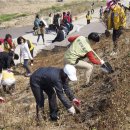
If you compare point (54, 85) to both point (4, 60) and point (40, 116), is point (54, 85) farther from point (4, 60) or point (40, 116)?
point (4, 60)

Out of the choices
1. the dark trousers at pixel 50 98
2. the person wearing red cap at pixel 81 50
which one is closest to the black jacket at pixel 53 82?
the dark trousers at pixel 50 98

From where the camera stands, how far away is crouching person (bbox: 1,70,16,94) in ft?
36.6

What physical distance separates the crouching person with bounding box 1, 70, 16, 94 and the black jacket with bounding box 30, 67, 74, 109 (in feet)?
12.9

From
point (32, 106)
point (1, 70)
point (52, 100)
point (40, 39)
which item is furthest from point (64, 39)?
point (52, 100)

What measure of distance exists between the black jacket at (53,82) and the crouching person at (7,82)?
395 centimetres

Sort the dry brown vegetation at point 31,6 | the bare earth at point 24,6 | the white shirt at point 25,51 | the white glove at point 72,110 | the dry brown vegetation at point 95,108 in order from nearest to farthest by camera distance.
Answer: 1. the dry brown vegetation at point 95,108
2. the white glove at point 72,110
3. the white shirt at point 25,51
4. the dry brown vegetation at point 31,6
5. the bare earth at point 24,6

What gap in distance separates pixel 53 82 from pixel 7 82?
4.42 m

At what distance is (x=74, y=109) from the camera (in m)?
7.15

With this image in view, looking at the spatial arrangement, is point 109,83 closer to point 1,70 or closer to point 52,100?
point 52,100

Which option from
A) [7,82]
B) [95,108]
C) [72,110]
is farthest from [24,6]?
[72,110]

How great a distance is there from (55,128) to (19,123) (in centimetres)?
76

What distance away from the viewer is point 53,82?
691cm

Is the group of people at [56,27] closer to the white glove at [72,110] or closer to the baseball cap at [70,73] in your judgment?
the white glove at [72,110]

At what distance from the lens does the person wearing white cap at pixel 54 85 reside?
677 cm
